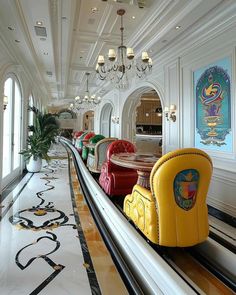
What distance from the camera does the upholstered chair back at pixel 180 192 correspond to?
7.41 feet

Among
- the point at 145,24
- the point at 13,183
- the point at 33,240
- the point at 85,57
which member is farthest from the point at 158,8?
the point at 13,183

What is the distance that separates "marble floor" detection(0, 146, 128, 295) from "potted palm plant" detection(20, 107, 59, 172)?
101 inches

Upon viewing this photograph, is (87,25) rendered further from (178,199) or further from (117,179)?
(178,199)

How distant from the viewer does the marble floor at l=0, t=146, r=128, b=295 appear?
199 centimetres

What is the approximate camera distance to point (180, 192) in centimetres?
236

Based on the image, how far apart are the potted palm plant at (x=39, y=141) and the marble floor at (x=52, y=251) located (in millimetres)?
2574

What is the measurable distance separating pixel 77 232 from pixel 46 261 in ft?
2.33

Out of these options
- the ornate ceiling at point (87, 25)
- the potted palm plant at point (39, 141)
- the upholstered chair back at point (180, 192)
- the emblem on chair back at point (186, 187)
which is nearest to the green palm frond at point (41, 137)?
the potted palm plant at point (39, 141)

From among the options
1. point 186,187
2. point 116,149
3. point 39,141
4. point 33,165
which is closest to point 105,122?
point 39,141

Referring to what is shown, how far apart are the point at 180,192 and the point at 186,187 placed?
80 mm

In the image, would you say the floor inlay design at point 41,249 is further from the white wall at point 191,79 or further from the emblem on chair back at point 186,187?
the white wall at point 191,79

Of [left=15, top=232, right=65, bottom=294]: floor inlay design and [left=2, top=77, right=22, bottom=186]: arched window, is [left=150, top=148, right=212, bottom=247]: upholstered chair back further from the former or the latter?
[left=2, top=77, right=22, bottom=186]: arched window

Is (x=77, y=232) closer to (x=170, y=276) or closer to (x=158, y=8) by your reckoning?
(x=170, y=276)

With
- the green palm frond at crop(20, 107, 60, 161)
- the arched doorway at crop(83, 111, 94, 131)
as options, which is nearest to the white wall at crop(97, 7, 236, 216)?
the green palm frond at crop(20, 107, 60, 161)
